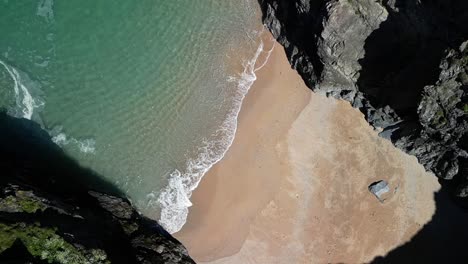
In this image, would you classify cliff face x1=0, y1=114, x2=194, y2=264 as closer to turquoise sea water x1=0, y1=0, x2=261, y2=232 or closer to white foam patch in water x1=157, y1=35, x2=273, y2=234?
turquoise sea water x1=0, y1=0, x2=261, y2=232

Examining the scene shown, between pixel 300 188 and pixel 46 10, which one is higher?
pixel 46 10

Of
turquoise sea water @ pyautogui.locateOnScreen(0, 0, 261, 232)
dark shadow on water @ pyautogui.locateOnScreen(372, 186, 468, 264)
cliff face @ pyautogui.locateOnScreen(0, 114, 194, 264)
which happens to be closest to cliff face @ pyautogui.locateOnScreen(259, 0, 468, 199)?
dark shadow on water @ pyautogui.locateOnScreen(372, 186, 468, 264)

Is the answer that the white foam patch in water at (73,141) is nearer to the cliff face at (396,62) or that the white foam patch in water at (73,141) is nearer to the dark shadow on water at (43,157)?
the dark shadow on water at (43,157)

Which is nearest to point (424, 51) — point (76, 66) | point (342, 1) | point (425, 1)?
point (425, 1)

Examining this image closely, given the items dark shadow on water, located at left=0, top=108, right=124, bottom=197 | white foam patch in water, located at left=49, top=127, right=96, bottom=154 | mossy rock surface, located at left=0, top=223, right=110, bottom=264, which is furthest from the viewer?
white foam patch in water, located at left=49, top=127, right=96, bottom=154

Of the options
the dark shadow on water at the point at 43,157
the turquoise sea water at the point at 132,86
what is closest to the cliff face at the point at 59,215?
the dark shadow on water at the point at 43,157

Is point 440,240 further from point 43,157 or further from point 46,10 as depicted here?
point 46,10

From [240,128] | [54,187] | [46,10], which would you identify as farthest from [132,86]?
[54,187]
